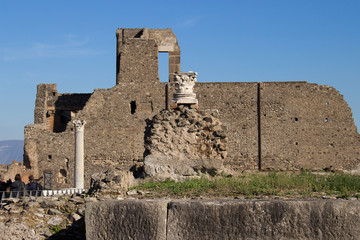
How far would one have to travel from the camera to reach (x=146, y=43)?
26.8 metres

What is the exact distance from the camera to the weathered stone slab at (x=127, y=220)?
18.6 ft

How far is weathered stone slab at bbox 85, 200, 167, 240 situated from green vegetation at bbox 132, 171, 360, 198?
9.79 feet

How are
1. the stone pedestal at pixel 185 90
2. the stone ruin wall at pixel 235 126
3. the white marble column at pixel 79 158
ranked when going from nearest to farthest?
the stone pedestal at pixel 185 90 → the white marble column at pixel 79 158 → the stone ruin wall at pixel 235 126

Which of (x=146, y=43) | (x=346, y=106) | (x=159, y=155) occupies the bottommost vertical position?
(x=159, y=155)

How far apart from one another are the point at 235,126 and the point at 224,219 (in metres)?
21.0

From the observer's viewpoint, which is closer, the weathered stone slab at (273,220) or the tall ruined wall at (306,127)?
the weathered stone slab at (273,220)

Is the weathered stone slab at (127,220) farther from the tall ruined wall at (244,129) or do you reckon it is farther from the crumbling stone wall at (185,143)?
the tall ruined wall at (244,129)

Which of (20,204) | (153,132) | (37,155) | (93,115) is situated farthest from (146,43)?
(20,204)

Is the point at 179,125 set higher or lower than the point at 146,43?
lower

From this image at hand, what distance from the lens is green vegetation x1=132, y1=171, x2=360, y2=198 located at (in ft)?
29.0

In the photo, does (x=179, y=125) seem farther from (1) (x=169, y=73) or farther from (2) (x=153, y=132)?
(1) (x=169, y=73)

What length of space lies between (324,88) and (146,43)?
7.77 meters

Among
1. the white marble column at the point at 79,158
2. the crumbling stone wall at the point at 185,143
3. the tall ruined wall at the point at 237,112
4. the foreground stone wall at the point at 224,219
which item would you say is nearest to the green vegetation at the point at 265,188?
the crumbling stone wall at the point at 185,143

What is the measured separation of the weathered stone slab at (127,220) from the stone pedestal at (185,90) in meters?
7.86
